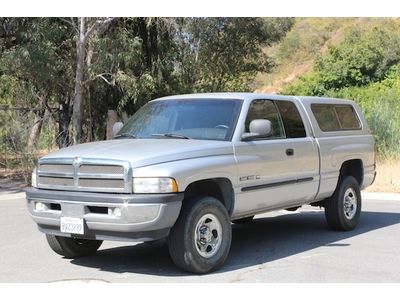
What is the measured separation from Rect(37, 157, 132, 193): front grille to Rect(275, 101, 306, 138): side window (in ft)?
8.88

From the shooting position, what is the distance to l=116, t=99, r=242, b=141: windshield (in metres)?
7.14

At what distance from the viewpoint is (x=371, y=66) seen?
36.7 metres

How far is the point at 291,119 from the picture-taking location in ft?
27.1

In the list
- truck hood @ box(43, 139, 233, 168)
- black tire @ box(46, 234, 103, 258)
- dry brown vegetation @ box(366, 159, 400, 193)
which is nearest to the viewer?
truck hood @ box(43, 139, 233, 168)

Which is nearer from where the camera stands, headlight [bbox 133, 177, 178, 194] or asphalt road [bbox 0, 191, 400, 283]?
headlight [bbox 133, 177, 178, 194]

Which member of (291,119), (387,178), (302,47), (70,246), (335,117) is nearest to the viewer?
(70,246)

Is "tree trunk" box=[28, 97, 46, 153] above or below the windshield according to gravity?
below

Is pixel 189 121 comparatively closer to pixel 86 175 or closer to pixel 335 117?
pixel 86 175

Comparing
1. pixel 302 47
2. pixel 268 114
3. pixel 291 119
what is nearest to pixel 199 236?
pixel 268 114

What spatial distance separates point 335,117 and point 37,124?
34.4ft

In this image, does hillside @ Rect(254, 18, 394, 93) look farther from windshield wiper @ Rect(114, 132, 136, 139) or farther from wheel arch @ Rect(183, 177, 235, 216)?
wheel arch @ Rect(183, 177, 235, 216)

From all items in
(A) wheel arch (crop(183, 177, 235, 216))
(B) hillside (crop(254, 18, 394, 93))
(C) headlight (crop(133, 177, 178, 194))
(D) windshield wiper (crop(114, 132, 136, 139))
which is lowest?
(A) wheel arch (crop(183, 177, 235, 216))

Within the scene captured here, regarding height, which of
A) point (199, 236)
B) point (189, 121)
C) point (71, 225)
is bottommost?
point (199, 236)

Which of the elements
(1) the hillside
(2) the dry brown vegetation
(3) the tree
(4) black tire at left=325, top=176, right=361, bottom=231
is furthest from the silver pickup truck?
(1) the hillside
